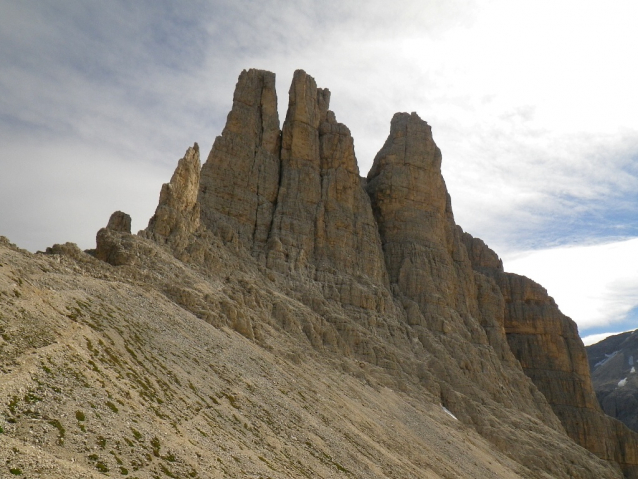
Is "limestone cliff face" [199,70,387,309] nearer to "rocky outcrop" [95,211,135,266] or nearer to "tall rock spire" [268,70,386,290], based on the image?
"tall rock spire" [268,70,386,290]

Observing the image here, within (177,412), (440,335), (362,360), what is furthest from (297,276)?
(177,412)

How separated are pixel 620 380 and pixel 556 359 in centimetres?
7249

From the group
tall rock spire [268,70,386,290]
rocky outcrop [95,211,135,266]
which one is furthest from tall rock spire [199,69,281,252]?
rocky outcrop [95,211,135,266]

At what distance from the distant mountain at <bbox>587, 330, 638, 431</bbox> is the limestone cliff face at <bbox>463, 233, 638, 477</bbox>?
40.8 m

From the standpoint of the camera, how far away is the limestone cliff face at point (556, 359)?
102 metres

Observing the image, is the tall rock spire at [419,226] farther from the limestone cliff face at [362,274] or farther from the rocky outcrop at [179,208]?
the rocky outcrop at [179,208]

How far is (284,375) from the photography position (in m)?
49.3

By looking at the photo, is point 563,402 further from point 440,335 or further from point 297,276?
point 297,276

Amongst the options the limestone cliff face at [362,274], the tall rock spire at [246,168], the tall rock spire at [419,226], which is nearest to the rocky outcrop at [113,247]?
the limestone cliff face at [362,274]

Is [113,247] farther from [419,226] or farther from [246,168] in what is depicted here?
[419,226]

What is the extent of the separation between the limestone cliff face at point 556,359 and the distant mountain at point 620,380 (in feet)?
134

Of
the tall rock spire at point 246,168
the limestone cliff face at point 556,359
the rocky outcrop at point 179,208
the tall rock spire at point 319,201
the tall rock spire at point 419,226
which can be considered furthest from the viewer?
the limestone cliff face at point 556,359

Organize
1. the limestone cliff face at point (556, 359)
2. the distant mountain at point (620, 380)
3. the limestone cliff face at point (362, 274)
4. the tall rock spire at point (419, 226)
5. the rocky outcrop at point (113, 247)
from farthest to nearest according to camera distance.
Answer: the distant mountain at point (620, 380)
the limestone cliff face at point (556, 359)
the tall rock spire at point (419, 226)
the limestone cliff face at point (362, 274)
the rocky outcrop at point (113, 247)

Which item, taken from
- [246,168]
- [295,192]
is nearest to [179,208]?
[246,168]
